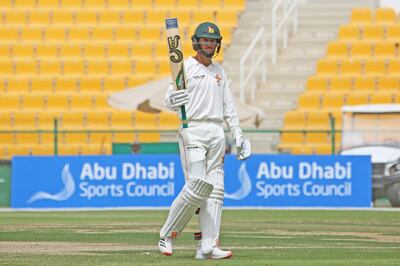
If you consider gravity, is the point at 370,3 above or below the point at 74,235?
above

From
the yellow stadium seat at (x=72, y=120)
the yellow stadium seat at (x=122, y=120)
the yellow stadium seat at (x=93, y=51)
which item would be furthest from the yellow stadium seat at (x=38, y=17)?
the yellow stadium seat at (x=122, y=120)

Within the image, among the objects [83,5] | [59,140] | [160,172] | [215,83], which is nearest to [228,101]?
[215,83]

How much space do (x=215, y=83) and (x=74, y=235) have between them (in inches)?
179

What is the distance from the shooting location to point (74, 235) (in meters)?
15.3

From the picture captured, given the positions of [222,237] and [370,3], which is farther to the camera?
[370,3]

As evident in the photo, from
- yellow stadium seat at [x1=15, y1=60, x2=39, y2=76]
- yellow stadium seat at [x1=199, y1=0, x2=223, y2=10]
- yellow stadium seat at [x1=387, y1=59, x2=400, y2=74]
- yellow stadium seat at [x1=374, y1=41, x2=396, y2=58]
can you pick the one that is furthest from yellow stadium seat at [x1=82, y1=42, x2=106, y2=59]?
yellow stadium seat at [x1=387, y1=59, x2=400, y2=74]

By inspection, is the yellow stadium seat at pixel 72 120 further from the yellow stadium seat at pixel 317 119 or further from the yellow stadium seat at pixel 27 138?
the yellow stadium seat at pixel 317 119

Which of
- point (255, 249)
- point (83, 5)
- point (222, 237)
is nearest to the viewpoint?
point (255, 249)

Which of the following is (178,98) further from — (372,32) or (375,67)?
(372,32)

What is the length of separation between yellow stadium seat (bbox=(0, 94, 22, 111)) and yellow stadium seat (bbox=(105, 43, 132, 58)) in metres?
2.75

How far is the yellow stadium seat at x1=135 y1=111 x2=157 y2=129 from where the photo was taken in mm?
31067

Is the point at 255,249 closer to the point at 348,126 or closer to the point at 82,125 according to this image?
the point at 348,126

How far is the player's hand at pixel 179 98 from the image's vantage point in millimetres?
11258

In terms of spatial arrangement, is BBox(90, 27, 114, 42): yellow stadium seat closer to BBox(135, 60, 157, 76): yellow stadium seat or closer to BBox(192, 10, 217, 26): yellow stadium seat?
BBox(135, 60, 157, 76): yellow stadium seat
